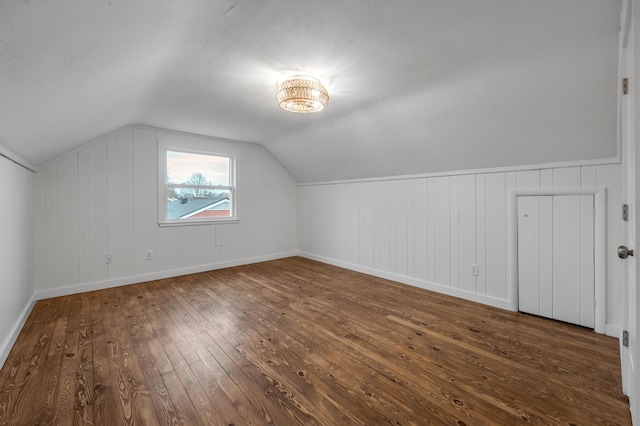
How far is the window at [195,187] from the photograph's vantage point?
400 cm

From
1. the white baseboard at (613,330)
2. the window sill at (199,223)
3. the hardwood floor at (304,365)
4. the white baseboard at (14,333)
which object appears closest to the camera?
the hardwood floor at (304,365)

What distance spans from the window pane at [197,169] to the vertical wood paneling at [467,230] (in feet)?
11.8

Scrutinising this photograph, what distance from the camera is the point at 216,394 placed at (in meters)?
1.54

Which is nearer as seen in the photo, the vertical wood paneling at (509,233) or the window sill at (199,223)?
the vertical wood paneling at (509,233)

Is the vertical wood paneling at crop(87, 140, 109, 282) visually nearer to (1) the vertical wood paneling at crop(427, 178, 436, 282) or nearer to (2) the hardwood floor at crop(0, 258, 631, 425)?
(2) the hardwood floor at crop(0, 258, 631, 425)

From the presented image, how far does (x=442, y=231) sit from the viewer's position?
3.26 metres

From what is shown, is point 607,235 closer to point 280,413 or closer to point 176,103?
point 280,413

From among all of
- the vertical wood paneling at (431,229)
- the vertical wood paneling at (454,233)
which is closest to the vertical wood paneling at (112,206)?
the vertical wood paneling at (431,229)

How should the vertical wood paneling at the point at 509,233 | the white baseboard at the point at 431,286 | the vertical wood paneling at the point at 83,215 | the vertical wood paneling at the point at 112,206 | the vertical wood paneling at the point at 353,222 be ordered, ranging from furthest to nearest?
the vertical wood paneling at the point at 353,222, the vertical wood paneling at the point at 112,206, the vertical wood paneling at the point at 83,215, the white baseboard at the point at 431,286, the vertical wood paneling at the point at 509,233

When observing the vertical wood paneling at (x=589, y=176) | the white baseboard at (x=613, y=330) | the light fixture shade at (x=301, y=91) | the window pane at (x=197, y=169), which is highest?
the light fixture shade at (x=301, y=91)

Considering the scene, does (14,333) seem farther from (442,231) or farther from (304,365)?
(442,231)

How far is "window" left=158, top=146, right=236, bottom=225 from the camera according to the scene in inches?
158

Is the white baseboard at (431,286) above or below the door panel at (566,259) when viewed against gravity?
below

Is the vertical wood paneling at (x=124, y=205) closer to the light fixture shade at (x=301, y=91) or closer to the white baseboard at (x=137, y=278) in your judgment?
the white baseboard at (x=137, y=278)
